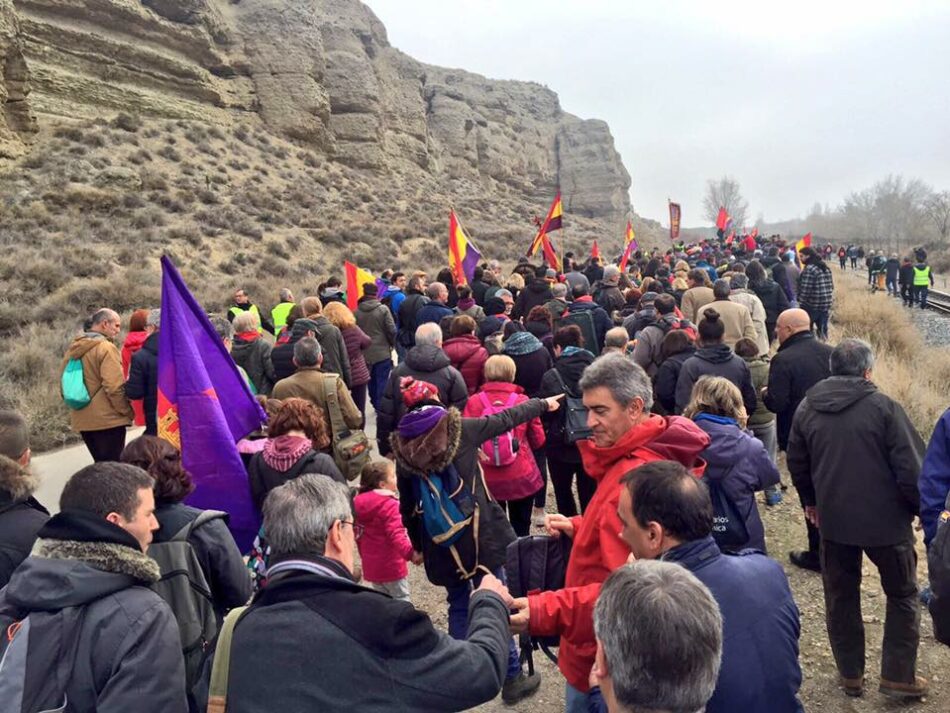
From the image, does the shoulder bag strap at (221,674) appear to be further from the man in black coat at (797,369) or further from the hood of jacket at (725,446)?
the man in black coat at (797,369)

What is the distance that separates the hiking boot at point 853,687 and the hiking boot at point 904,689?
0.37ft

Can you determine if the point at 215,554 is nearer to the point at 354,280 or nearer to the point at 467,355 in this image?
the point at 467,355

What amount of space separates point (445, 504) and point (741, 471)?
1.61m

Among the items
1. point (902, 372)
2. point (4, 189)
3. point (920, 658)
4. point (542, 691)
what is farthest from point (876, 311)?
point (4, 189)

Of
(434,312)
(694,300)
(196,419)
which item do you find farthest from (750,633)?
(694,300)

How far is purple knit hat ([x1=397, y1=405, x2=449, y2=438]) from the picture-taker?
10.8 feet

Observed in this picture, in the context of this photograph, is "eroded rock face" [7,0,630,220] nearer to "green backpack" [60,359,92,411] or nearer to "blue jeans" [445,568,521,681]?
"green backpack" [60,359,92,411]

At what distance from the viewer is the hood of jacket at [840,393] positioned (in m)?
3.40

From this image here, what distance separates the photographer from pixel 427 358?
507 cm

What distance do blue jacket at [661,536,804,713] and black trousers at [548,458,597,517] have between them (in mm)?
3067

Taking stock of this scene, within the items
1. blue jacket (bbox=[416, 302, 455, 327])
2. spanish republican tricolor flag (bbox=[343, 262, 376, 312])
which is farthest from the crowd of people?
spanish republican tricolor flag (bbox=[343, 262, 376, 312])

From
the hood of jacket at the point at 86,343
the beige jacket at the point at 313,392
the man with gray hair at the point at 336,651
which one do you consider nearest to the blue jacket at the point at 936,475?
the man with gray hair at the point at 336,651

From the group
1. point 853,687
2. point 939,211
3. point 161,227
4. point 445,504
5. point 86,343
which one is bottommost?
point 853,687

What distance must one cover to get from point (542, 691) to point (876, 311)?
15668 millimetres
